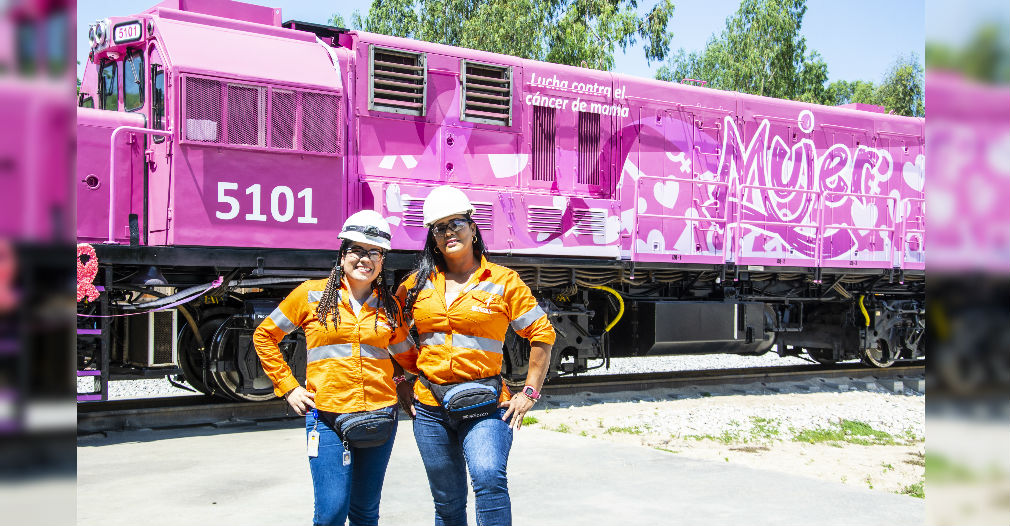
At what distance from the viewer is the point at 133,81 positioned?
881cm

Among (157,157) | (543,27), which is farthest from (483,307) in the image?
(543,27)

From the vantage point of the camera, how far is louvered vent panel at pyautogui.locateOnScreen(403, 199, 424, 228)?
31.0ft

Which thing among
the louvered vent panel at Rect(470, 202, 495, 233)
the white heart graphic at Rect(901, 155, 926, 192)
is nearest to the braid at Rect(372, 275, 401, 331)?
the louvered vent panel at Rect(470, 202, 495, 233)

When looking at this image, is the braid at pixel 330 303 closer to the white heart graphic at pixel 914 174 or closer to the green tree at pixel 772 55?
the white heart graphic at pixel 914 174

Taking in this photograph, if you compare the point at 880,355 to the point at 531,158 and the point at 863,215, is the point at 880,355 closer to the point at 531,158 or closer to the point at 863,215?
the point at 863,215

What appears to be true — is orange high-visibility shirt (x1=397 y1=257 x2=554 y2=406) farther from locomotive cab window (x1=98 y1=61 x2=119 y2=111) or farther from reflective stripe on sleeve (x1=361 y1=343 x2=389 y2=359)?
locomotive cab window (x1=98 y1=61 x2=119 y2=111)

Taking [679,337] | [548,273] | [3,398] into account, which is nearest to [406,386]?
[3,398]

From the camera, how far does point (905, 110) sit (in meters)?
56.4

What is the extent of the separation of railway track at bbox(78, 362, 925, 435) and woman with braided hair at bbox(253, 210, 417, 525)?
500 centimetres

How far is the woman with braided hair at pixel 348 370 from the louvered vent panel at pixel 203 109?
4.68 m

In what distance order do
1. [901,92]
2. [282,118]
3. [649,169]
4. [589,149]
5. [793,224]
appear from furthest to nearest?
[901,92]
[793,224]
[649,169]
[589,149]
[282,118]

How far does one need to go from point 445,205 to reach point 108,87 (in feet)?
21.0

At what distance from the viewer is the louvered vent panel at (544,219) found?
410 inches

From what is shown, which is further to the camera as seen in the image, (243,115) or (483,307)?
(243,115)
